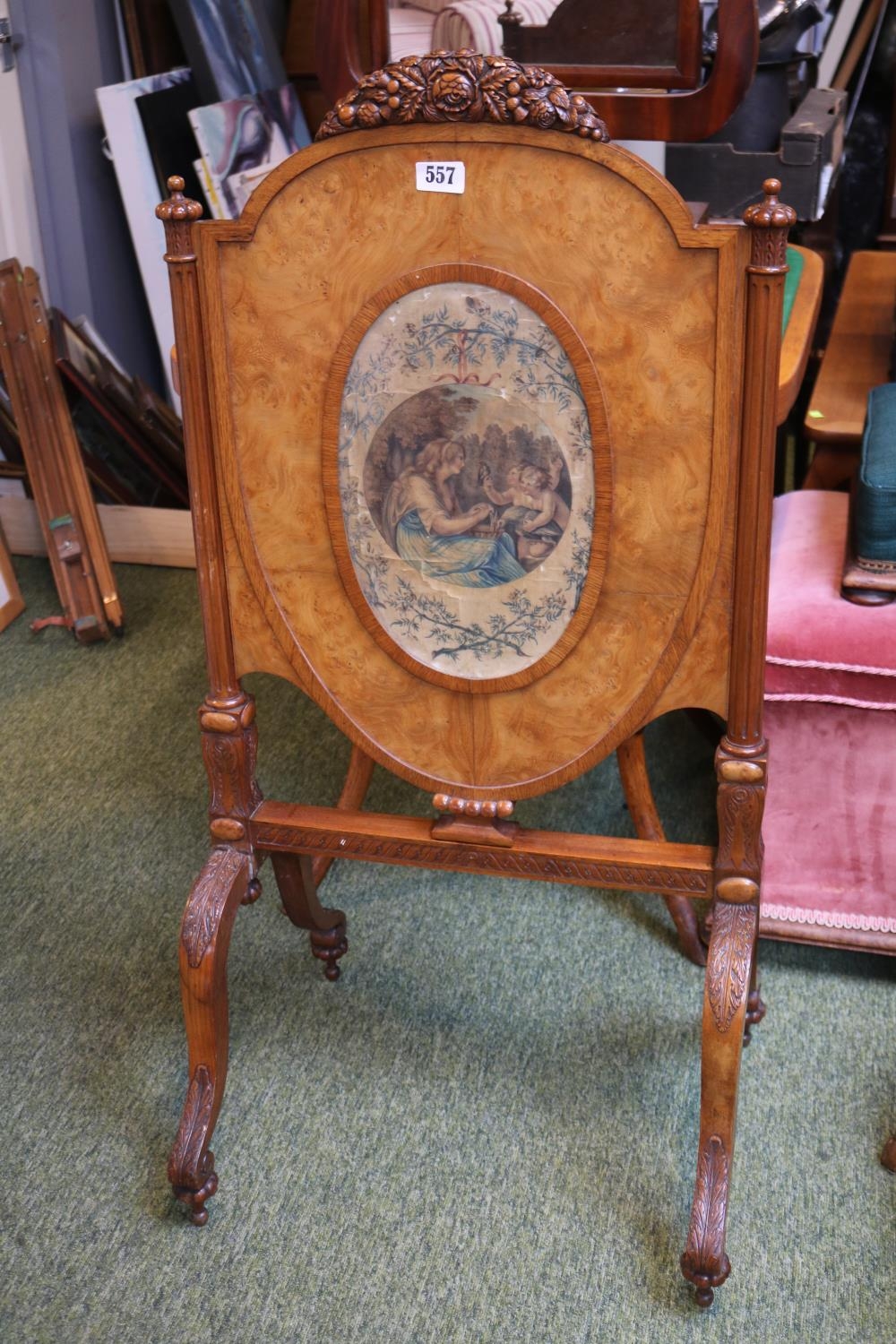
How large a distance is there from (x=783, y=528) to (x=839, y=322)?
0.92 metres

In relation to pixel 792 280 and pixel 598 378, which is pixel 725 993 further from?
pixel 792 280

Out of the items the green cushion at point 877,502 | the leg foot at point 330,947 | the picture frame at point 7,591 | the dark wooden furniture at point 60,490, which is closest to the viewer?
the green cushion at point 877,502

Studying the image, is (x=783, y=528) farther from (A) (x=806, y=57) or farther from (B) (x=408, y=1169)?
(B) (x=408, y=1169)

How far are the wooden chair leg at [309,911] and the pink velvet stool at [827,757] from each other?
0.61m

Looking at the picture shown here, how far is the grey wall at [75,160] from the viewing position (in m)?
3.07

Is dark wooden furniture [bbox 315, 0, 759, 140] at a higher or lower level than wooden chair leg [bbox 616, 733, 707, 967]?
higher

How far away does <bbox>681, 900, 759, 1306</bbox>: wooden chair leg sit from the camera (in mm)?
1386

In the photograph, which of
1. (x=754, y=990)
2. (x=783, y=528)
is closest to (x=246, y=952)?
(x=754, y=990)

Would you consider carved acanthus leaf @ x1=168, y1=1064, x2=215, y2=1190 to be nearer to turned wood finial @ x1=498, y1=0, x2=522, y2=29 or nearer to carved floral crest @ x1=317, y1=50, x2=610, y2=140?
carved floral crest @ x1=317, y1=50, x2=610, y2=140

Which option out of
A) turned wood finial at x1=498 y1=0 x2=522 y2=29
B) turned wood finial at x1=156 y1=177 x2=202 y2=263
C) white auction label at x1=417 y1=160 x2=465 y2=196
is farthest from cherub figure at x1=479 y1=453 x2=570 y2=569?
turned wood finial at x1=498 y1=0 x2=522 y2=29

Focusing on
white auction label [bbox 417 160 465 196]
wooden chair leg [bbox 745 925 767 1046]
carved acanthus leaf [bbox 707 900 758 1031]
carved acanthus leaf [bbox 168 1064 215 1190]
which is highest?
white auction label [bbox 417 160 465 196]

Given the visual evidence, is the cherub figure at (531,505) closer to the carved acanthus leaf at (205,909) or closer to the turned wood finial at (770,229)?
the turned wood finial at (770,229)

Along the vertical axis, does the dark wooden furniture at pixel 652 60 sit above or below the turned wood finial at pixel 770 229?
above

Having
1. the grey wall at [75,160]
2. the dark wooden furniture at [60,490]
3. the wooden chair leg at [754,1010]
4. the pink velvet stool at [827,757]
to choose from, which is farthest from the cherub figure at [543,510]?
the grey wall at [75,160]
